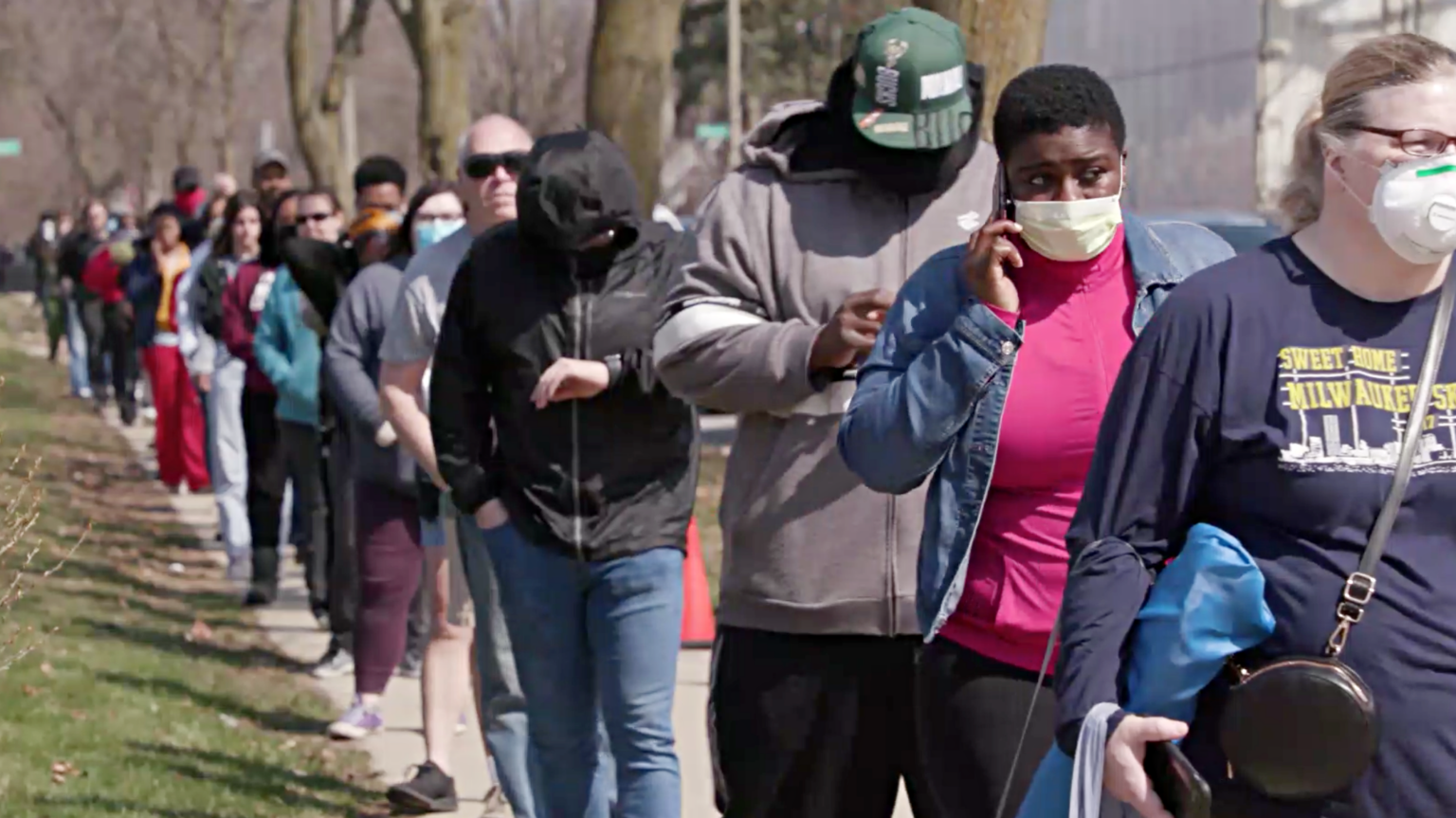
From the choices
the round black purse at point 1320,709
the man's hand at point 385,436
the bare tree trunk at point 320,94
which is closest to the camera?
the round black purse at point 1320,709

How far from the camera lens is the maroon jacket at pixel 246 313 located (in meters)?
11.7

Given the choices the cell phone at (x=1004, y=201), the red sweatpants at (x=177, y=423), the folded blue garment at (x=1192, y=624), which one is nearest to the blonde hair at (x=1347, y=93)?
the folded blue garment at (x=1192, y=624)

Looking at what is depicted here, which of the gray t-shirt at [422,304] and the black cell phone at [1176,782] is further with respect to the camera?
the gray t-shirt at [422,304]

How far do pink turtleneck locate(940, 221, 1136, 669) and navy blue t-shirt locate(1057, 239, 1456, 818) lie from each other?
26.1 inches

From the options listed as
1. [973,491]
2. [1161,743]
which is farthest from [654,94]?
[1161,743]

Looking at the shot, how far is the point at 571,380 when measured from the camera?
554 centimetres

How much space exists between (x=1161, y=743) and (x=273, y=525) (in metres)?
9.44

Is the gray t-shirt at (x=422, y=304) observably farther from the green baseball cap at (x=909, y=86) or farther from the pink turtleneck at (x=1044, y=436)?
the pink turtleneck at (x=1044, y=436)

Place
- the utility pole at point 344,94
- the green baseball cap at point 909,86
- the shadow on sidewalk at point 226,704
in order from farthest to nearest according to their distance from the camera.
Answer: the utility pole at point 344,94, the shadow on sidewalk at point 226,704, the green baseball cap at point 909,86

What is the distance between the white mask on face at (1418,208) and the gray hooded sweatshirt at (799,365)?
1436 millimetres

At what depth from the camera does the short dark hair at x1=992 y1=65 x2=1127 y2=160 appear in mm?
3727

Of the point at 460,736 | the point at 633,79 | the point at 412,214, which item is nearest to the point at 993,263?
the point at 412,214

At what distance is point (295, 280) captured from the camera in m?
9.63

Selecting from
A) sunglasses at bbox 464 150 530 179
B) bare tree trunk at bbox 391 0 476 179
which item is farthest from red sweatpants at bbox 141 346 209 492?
sunglasses at bbox 464 150 530 179
